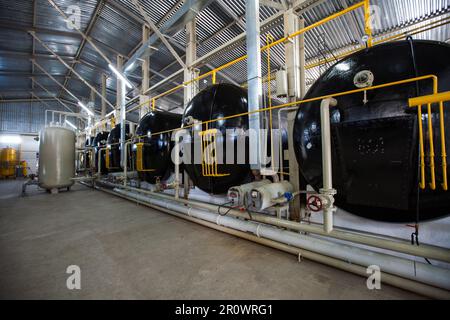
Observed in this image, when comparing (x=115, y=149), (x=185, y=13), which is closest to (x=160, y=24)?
(x=185, y=13)

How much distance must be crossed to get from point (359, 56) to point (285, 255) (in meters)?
2.28

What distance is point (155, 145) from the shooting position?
15.1 feet

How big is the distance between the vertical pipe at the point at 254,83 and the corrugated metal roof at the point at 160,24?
0.77 m

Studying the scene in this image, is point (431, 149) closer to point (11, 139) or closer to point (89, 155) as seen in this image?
point (89, 155)

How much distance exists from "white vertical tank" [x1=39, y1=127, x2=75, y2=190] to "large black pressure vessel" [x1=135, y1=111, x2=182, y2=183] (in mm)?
3868

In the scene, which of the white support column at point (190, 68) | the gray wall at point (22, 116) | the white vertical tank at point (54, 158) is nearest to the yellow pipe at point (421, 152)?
the white support column at point (190, 68)

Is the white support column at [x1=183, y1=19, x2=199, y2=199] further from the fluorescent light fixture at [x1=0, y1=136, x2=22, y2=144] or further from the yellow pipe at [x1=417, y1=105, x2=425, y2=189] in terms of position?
the fluorescent light fixture at [x1=0, y1=136, x2=22, y2=144]

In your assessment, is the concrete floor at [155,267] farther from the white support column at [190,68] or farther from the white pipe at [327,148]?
the white support column at [190,68]

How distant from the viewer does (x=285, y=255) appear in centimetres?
227

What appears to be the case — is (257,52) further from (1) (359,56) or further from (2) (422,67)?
(2) (422,67)

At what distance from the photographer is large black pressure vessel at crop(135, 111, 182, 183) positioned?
4.52m

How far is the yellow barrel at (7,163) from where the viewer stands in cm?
1423

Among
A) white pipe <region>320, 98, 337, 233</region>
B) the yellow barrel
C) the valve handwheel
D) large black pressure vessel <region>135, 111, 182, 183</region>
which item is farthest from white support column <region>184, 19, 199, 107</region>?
the yellow barrel

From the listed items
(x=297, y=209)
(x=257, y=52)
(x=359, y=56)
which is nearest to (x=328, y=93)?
(x=359, y=56)
